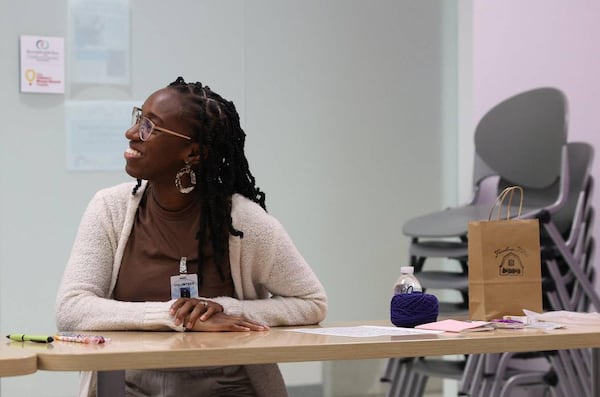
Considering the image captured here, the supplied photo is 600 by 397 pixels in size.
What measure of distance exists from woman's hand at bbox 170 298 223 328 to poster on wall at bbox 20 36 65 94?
235 centimetres

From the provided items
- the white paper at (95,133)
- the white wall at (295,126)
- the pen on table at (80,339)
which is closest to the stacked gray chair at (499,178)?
the white wall at (295,126)

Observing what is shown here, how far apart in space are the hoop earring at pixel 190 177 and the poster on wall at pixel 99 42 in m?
2.03

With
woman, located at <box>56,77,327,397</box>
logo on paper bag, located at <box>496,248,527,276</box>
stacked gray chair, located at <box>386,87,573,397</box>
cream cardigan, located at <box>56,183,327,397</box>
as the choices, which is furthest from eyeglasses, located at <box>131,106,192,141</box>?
stacked gray chair, located at <box>386,87,573,397</box>

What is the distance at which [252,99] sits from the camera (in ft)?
14.0

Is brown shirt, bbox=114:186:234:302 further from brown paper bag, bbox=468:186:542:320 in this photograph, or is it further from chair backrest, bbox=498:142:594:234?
chair backrest, bbox=498:142:594:234

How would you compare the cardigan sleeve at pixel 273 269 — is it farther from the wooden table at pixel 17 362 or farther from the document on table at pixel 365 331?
the wooden table at pixel 17 362

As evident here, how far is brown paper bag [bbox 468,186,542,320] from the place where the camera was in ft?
6.56

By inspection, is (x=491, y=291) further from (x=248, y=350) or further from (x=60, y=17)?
(x=60, y=17)

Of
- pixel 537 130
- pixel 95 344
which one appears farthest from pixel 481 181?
pixel 95 344

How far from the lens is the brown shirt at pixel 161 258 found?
81.5 inches

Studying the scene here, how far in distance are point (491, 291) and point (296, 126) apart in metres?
2.41

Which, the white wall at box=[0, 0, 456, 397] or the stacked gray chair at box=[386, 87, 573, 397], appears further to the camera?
the white wall at box=[0, 0, 456, 397]

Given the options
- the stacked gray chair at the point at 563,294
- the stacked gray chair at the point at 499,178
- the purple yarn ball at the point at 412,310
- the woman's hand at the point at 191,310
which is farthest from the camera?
the stacked gray chair at the point at 499,178

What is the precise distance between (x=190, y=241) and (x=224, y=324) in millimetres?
336
